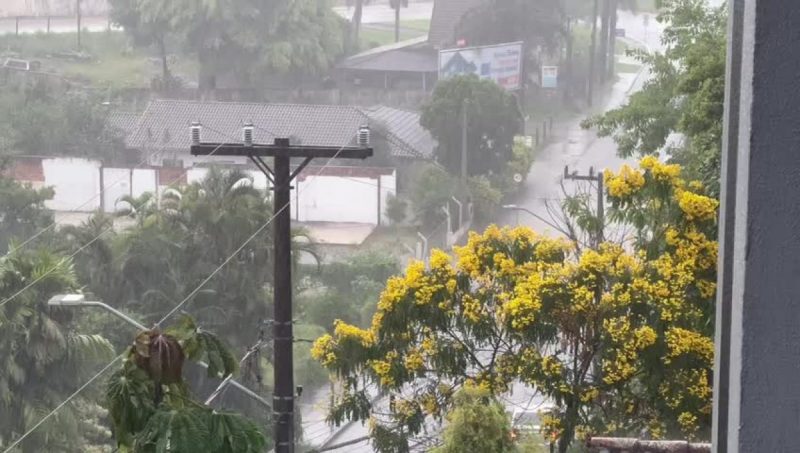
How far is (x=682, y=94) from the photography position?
36.2 feet

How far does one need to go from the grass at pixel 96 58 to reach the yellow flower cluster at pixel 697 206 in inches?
1026

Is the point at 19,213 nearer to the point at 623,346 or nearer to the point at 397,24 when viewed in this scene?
the point at 623,346

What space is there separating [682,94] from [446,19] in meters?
22.0

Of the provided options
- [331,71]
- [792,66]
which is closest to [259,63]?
[331,71]

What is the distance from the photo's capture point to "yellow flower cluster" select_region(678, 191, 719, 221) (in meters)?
6.86

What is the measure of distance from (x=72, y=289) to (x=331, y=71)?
68.9 ft

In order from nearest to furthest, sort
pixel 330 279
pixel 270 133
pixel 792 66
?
pixel 792 66
pixel 330 279
pixel 270 133

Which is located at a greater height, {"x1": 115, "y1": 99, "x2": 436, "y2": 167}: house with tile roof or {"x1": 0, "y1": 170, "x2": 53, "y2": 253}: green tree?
{"x1": 115, "y1": 99, "x2": 436, "y2": 167}: house with tile roof

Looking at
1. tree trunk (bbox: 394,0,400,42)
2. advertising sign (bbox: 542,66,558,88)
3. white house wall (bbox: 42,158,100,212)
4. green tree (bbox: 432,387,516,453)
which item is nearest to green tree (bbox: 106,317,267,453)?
green tree (bbox: 432,387,516,453)

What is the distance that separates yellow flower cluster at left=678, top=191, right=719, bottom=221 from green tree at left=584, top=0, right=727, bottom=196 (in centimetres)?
181

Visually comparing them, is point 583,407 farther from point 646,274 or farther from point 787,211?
point 787,211

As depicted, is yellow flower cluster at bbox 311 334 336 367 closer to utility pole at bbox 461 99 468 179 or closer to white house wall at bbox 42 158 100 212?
utility pole at bbox 461 99 468 179

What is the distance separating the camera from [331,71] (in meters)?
31.8

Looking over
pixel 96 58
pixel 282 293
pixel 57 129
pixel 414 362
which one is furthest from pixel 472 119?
pixel 282 293
